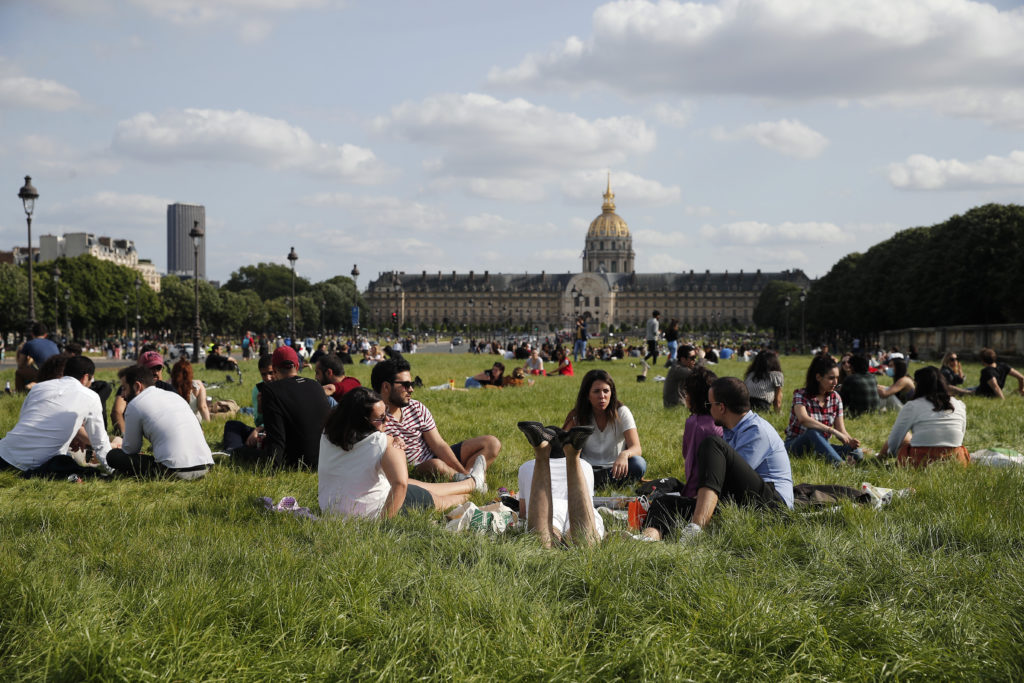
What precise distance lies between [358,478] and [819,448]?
15.6 feet

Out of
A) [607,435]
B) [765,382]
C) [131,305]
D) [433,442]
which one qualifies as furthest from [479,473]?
[131,305]

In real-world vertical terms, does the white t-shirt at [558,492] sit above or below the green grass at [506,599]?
above

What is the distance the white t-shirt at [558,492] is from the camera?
A: 5164 mm

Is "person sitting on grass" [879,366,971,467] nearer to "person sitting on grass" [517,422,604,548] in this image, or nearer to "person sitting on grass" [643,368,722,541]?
"person sitting on grass" [643,368,722,541]

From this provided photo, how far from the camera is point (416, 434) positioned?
25.2 feet

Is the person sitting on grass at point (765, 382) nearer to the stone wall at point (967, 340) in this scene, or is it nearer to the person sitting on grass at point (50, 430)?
the person sitting on grass at point (50, 430)

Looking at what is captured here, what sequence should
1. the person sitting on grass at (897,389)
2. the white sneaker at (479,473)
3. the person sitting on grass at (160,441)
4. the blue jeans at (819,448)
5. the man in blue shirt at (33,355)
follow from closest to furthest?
the white sneaker at (479,473) < the person sitting on grass at (160,441) < the blue jeans at (819,448) < the person sitting on grass at (897,389) < the man in blue shirt at (33,355)

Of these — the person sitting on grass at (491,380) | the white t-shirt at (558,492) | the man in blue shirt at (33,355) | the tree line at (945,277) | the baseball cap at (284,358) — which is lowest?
the person sitting on grass at (491,380)

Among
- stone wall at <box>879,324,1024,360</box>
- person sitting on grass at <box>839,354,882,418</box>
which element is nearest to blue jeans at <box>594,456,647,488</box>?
person sitting on grass at <box>839,354,882,418</box>

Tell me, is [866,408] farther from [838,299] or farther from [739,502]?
[838,299]

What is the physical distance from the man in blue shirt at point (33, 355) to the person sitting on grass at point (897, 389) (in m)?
11.2

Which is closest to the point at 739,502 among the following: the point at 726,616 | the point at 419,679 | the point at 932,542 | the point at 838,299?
the point at 932,542

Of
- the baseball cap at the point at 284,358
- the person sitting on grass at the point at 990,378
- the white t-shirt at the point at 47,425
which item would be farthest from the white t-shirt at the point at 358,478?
the person sitting on grass at the point at 990,378

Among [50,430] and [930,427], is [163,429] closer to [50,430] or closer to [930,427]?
[50,430]
